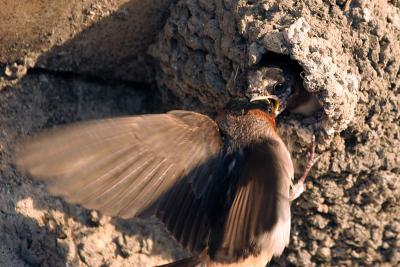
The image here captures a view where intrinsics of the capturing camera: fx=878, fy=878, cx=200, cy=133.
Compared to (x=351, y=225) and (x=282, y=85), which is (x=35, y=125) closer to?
(x=282, y=85)

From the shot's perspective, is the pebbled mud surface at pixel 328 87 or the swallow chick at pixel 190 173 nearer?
the swallow chick at pixel 190 173

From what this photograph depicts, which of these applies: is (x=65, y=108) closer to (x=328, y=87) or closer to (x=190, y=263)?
(x=190, y=263)

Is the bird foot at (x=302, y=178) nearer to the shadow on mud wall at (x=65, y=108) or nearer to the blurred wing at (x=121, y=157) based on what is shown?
the blurred wing at (x=121, y=157)

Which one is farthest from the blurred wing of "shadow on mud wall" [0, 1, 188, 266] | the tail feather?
"shadow on mud wall" [0, 1, 188, 266]

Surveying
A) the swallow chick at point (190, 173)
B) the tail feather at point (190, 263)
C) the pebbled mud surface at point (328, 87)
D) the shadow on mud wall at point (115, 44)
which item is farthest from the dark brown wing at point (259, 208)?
the shadow on mud wall at point (115, 44)

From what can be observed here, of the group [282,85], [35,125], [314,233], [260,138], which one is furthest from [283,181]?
[35,125]

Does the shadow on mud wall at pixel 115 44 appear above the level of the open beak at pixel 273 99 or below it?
above
